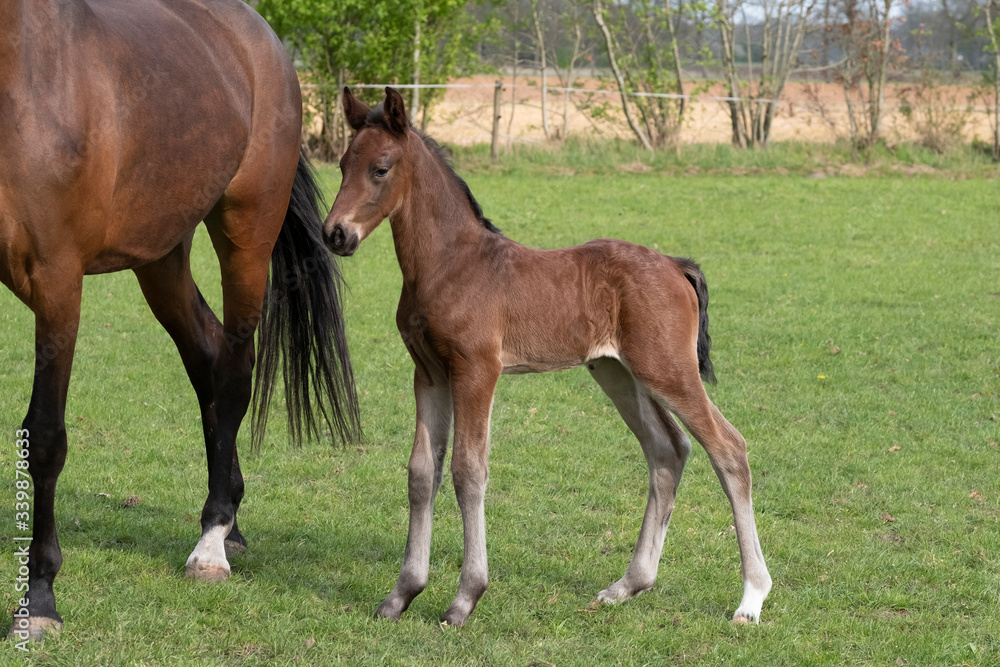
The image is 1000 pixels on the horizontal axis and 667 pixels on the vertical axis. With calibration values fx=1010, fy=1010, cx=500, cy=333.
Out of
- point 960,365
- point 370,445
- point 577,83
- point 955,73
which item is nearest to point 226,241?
point 370,445

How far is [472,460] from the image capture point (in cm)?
358

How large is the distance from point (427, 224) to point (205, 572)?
1.74 m

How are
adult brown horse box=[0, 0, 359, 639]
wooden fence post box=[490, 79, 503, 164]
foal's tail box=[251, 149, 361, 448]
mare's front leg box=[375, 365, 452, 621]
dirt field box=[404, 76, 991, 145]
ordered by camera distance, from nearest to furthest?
adult brown horse box=[0, 0, 359, 639]
mare's front leg box=[375, 365, 452, 621]
foal's tail box=[251, 149, 361, 448]
wooden fence post box=[490, 79, 503, 164]
dirt field box=[404, 76, 991, 145]

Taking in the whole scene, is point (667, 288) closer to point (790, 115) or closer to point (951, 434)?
point (951, 434)

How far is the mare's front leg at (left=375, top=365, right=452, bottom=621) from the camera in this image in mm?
3734

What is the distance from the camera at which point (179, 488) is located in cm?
527

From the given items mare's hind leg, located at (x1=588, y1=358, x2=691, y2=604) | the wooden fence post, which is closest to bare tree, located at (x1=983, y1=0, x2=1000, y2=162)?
the wooden fence post

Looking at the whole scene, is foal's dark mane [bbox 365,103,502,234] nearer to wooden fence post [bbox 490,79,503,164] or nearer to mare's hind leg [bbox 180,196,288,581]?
mare's hind leg [bbox 180,196,288,581]

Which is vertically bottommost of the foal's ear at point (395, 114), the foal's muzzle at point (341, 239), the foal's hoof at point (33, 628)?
the foal's hoof at point (33, 628)

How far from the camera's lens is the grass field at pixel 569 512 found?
12.0 feet

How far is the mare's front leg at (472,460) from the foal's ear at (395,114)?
85 cm

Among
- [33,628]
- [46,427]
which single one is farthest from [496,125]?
[33,628]

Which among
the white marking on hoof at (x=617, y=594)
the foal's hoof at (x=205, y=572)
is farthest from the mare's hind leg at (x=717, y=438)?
the foal's hoof at (x=205, y=572)

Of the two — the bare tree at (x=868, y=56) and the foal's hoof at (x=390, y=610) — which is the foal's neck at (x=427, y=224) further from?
the bare tree at (x=868, y=56)
